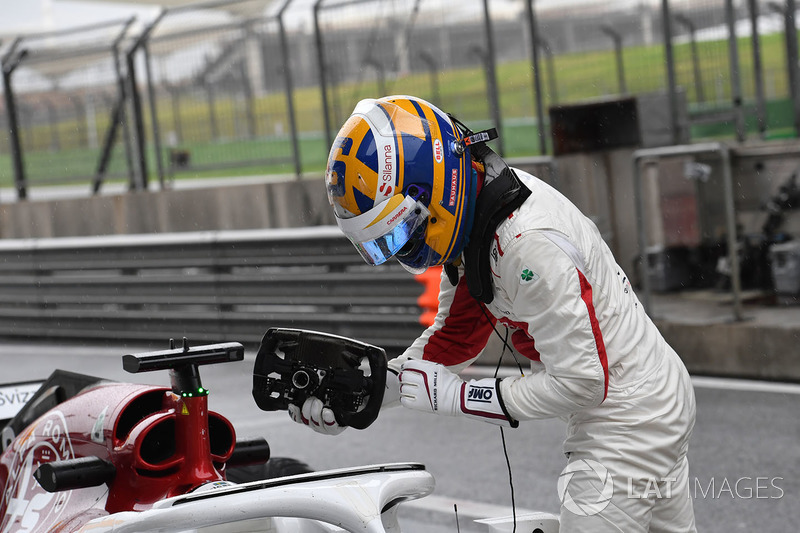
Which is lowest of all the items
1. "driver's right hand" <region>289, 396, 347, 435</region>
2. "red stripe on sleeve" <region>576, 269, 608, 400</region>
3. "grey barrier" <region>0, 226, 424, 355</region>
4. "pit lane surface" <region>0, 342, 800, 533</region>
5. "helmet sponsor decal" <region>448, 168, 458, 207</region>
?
"pit lane surface" <region>0, 342, 800, 533</region>

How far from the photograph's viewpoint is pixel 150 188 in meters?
13.7

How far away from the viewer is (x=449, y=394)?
10.2 ft

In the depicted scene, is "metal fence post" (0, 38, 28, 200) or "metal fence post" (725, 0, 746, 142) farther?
"metal fence post" (0, 38, 28, 200)

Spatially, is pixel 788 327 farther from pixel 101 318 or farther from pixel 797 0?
pixel 101 318

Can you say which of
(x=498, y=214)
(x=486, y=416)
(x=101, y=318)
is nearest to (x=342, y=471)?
(x=486, y=416)

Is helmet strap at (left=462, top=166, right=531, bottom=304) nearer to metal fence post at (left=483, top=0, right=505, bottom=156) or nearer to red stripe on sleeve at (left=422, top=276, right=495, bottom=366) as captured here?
red stripe on sleeve at (left=422, top=276, right=495, bottom=366)

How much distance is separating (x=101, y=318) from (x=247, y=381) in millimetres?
2986

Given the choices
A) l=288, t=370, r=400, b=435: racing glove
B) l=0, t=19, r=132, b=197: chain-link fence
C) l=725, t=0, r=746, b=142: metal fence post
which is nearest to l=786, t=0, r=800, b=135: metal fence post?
l=725, t=0, r=746, b=142: metal fence post

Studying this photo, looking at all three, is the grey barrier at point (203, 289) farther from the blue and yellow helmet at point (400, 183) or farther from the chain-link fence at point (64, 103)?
the blue and yellow helmet at point (400, 183)

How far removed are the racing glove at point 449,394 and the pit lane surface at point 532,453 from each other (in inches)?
91.5

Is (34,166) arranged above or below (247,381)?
above

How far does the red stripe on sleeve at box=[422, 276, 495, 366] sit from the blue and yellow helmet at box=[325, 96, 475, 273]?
364 mm

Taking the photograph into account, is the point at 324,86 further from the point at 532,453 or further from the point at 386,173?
the point at 386,173

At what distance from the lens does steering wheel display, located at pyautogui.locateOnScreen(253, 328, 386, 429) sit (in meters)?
3.29
